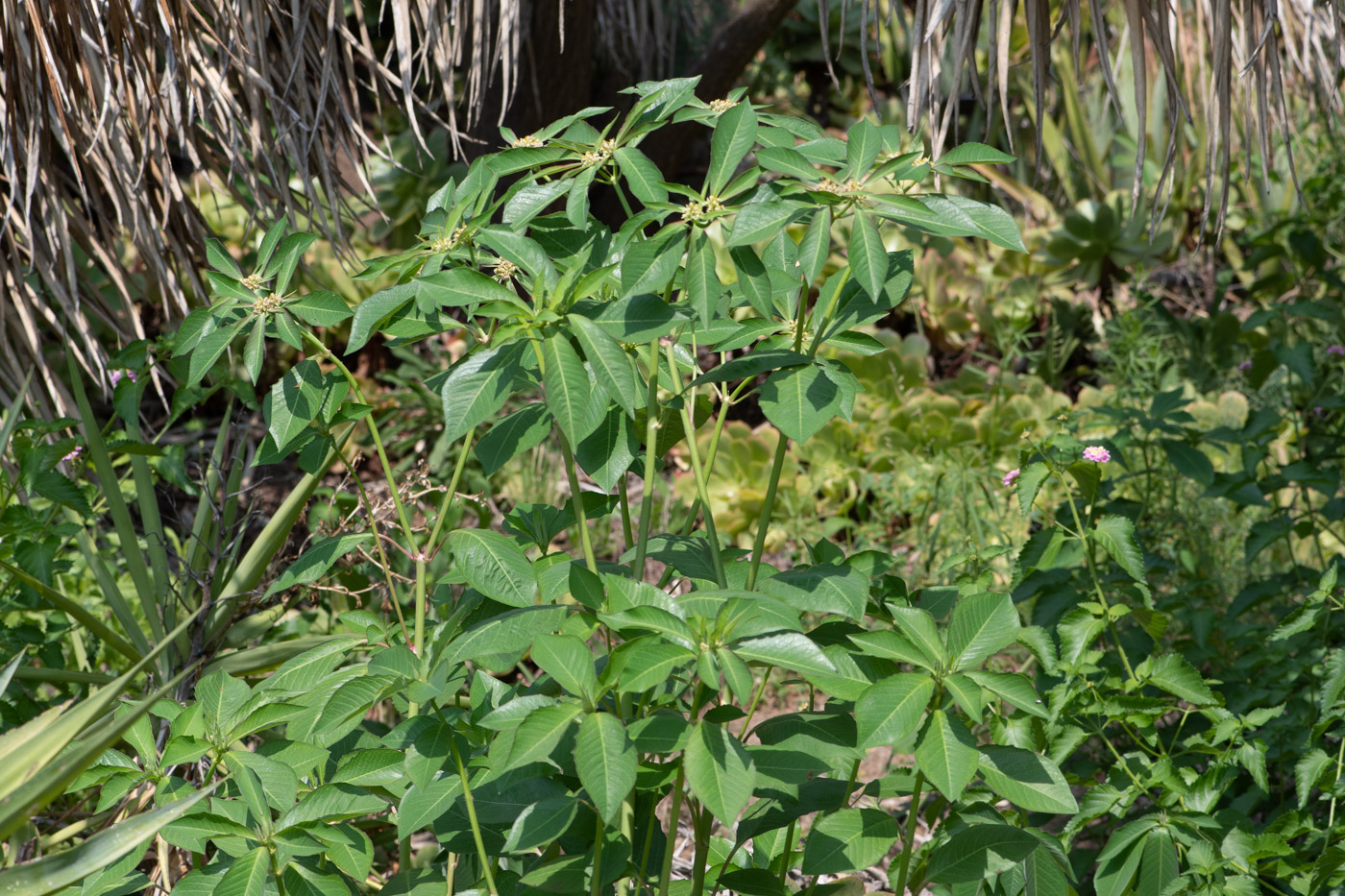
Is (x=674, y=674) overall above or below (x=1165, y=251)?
above

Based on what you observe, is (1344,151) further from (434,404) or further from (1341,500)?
(434,404)

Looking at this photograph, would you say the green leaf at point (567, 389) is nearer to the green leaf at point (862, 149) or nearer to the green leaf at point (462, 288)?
the green leaf at point (462, 288)

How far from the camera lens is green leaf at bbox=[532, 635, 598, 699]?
76cm

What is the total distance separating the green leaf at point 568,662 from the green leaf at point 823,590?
172mm

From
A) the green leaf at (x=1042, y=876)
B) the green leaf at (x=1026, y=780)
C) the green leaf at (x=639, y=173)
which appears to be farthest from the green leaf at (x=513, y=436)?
the green leaf at (x=1042, y=876)

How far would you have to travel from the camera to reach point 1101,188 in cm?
474

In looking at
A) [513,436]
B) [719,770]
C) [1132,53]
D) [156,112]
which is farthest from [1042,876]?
[156,112]

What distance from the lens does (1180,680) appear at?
47.1 inches

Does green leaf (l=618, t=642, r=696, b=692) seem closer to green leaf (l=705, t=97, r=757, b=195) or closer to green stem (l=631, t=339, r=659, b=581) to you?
green stem (l=631, t=339, r=659, b=581)

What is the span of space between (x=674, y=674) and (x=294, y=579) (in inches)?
13.5

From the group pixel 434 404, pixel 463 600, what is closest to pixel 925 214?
pixel 463 600

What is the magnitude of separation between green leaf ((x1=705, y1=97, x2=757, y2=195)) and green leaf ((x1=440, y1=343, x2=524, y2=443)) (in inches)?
8.3

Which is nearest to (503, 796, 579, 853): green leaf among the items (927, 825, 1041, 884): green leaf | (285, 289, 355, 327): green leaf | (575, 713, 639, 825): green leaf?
(575, 713, 639, 825): green leaf

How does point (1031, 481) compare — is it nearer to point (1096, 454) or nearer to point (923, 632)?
point (1096, 454)
